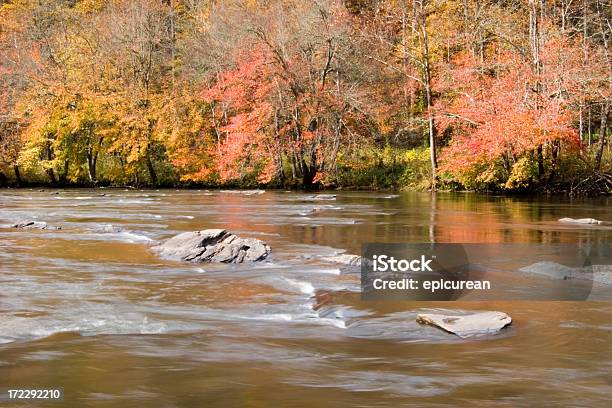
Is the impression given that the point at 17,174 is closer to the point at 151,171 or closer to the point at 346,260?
the point at 151,171

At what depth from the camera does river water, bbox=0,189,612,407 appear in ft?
15.7

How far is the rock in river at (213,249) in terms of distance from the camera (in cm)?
1095

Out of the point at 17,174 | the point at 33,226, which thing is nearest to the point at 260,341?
the point at 33,226

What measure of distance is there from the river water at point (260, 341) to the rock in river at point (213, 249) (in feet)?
1.07

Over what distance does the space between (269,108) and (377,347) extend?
3314 centimetres

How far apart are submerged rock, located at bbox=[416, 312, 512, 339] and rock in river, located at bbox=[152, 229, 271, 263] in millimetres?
4721

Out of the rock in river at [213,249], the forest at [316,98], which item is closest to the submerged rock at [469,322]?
the rock in river at [213,249]

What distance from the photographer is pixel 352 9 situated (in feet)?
176

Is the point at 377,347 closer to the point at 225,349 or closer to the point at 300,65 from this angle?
the point at 225,349

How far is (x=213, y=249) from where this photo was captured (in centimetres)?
1111

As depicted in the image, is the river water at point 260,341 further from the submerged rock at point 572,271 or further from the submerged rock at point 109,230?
the submerged rock at point 109,230

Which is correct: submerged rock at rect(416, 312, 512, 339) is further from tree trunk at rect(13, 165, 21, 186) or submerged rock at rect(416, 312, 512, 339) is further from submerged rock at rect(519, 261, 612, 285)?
tree trunk at rect(13, 165, 21, 186)

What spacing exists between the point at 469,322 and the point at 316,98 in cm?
3173

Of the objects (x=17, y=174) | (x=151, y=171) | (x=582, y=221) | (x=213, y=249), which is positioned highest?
(x=17, y=174)
